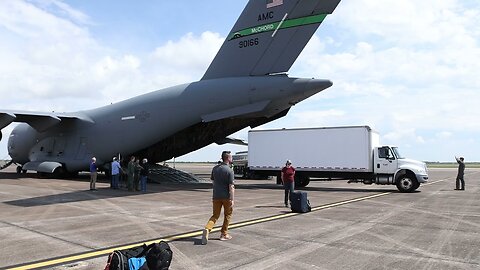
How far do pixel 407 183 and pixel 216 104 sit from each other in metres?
10.5

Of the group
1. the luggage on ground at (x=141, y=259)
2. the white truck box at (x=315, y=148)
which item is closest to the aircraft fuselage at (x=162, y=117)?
the white truck box at (x=315, y=148)

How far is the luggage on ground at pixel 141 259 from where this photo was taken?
4.99 metres

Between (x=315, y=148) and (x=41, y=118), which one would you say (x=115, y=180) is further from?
(x=315, y=148)

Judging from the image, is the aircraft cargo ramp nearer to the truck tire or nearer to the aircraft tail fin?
the aircraft tail fin

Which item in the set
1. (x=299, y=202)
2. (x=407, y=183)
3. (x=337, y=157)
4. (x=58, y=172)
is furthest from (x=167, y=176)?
(x=299, y=202)

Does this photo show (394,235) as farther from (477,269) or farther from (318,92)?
(318,92)

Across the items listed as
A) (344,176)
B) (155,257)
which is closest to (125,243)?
(155,257)

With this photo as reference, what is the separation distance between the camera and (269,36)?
18.8 metres

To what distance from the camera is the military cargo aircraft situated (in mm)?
18312

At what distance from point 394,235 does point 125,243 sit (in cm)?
555

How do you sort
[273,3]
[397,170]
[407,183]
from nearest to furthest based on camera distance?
[273,3] → [407,183] → [397,170]

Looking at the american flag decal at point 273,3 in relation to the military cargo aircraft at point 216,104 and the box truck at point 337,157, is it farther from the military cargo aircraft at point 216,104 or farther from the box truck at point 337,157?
the box truck at point 337,157

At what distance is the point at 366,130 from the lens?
2128 centimetres

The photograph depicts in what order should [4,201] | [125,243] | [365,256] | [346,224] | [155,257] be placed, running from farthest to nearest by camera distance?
1. [4,201]
2. [346,224]
3. [125,243]
4. [365,256]
5. [155,257]
